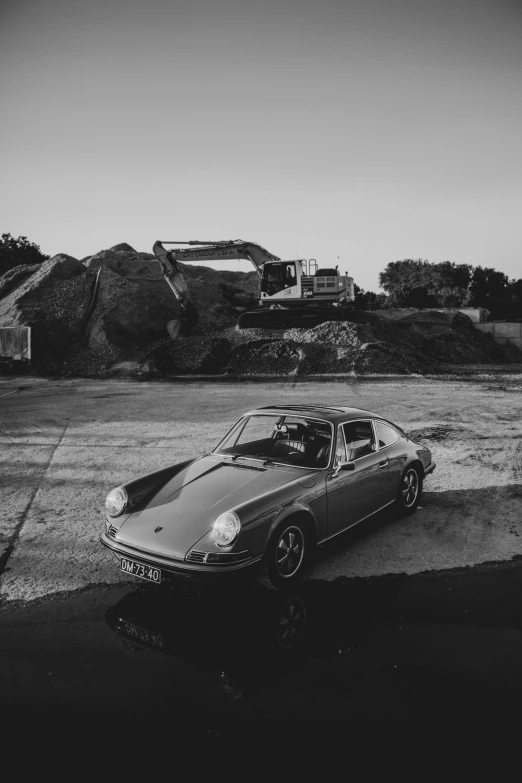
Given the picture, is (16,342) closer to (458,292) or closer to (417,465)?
(417,465)

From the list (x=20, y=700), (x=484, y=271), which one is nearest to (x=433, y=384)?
(x=20, y=700)

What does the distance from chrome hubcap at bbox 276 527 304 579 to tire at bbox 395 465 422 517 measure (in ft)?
5.94

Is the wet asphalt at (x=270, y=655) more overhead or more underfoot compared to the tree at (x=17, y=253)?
more underfoot

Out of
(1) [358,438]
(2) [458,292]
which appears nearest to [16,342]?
(1) [358,438]

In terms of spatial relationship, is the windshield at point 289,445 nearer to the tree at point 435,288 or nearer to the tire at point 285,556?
the tire at point 285,556

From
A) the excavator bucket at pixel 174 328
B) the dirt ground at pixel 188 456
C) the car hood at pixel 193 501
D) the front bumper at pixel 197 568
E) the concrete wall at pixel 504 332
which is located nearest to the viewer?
the front bumper at pixel 197 568

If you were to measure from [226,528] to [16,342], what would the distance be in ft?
79.5

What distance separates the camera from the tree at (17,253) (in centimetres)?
5295

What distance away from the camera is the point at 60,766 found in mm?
2727

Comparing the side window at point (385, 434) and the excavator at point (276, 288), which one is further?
the excavator at point (276, 288)

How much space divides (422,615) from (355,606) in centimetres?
49

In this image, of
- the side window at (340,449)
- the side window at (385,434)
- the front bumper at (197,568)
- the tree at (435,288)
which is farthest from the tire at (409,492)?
the tree at (435,288)

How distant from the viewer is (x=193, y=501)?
15.3ft

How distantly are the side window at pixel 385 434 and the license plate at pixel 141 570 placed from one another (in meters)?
2.78
